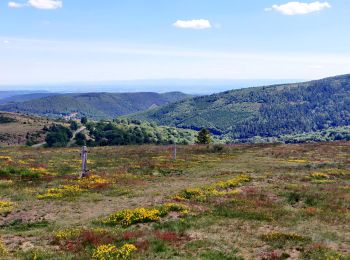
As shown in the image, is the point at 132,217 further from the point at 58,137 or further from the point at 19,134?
the point at 19,134

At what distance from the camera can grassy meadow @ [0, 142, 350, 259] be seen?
1684 centimetres

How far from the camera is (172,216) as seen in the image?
23078 mm

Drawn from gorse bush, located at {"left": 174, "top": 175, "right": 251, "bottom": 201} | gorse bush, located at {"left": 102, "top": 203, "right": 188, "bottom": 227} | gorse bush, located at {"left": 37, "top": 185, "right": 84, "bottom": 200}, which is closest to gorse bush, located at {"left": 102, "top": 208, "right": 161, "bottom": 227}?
gorse bush, located at {"left": 102, "top": 203, "right": 188, "bottom": 227}

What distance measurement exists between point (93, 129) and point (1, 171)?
15251 cm

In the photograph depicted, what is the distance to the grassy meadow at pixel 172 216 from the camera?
55.3ft

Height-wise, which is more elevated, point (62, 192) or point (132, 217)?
point (132, 217)

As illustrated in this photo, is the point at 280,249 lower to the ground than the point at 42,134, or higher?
higher

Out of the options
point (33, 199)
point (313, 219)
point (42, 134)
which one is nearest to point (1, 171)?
point (33, 199)

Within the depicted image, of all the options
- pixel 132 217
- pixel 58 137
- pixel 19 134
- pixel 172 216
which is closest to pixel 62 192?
pixel 132 217

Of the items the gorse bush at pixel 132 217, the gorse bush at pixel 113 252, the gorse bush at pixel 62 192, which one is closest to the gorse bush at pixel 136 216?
the gorse bush at pixel 132 217

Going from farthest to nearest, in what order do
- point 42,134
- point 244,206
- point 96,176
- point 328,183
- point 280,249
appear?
point 42,134
point 96,176
point 328,183
point 244,206
point 280,249

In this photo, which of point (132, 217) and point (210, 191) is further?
point (210, 191)

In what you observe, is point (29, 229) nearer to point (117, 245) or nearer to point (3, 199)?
point (117, 245)

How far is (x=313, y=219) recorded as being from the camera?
22.2m
